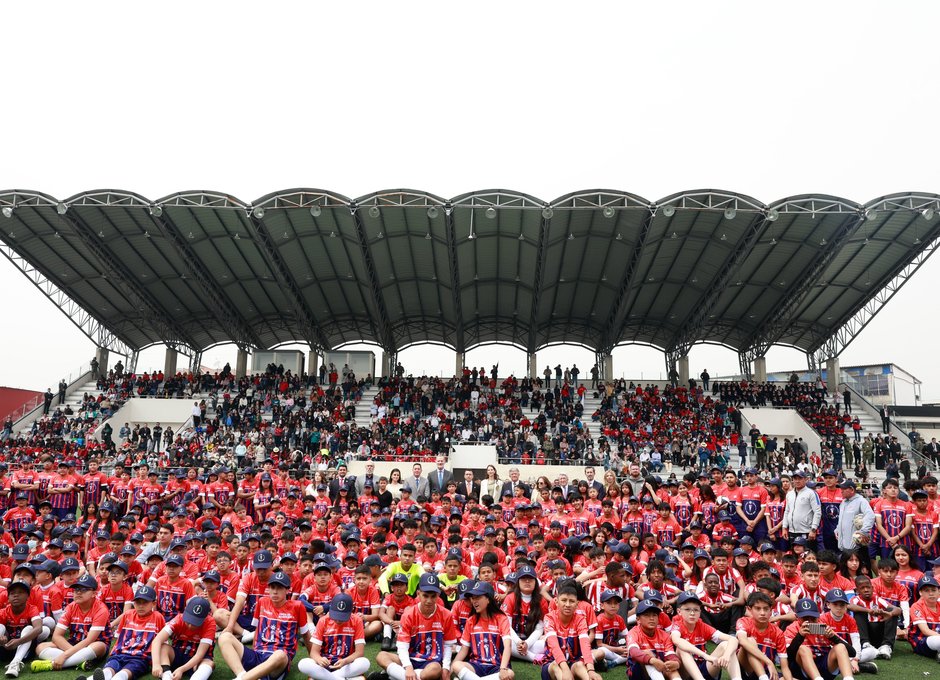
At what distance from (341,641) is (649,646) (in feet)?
11.2

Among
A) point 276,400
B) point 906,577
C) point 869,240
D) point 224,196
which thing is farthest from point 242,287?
point 906,577

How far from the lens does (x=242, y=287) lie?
39.6 meters

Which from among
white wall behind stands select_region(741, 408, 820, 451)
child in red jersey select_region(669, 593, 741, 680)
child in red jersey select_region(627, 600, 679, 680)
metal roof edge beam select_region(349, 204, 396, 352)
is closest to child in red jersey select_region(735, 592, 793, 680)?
child in red jersey select_region(669, 593, 741, 680)

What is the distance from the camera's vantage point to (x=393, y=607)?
9203 millimetres

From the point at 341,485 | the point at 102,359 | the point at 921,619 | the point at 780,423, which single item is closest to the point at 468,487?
the point at 341,485

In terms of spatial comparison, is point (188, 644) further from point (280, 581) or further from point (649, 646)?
point (649, 646)

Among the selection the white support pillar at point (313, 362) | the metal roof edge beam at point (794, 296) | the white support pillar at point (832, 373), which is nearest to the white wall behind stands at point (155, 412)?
the white support pillar at point (313, 362)

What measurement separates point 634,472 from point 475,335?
30.3m

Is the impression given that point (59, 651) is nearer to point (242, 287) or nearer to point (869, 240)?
point (242, 287)

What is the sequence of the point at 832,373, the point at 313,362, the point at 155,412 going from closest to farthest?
the point at 155,412
the point at 832,373
the point at 313,362

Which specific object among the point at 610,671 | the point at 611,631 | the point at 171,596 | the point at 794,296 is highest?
the point at 794,296

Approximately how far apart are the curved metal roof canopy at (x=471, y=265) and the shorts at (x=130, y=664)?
23.1m

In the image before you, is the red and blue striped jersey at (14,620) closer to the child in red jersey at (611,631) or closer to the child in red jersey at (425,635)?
the child in red jersey at (425,635)

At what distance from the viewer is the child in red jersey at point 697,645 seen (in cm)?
751
